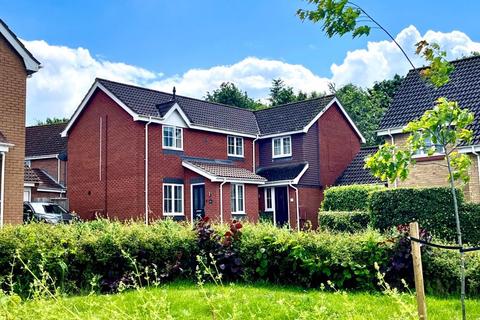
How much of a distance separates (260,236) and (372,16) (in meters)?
5.45

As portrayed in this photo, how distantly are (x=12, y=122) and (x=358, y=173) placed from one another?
2356 cm

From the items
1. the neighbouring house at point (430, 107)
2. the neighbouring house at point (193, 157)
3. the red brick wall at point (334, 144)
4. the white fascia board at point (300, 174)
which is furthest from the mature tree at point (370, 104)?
the neighbouring house at point (430, 107)

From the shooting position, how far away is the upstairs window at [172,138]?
98.9 feet

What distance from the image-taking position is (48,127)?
4762 cm

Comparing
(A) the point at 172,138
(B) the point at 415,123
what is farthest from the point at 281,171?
(B) the point at 415,123

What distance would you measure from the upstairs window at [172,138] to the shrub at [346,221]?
10.7 metres

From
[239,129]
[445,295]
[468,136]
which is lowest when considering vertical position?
[445,295]

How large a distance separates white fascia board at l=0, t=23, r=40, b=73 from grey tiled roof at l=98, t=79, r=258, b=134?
11600mm

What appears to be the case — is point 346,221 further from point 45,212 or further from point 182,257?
point 45,212

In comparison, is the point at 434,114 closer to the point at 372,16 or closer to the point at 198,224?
the point at 372,16

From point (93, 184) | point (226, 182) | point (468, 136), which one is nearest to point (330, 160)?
point (226, 182)

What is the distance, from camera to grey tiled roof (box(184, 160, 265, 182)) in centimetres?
2988

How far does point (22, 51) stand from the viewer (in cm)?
1709

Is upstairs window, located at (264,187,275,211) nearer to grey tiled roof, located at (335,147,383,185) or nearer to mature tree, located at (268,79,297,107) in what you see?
grey tiled roof, located at (335,147,383,185)
